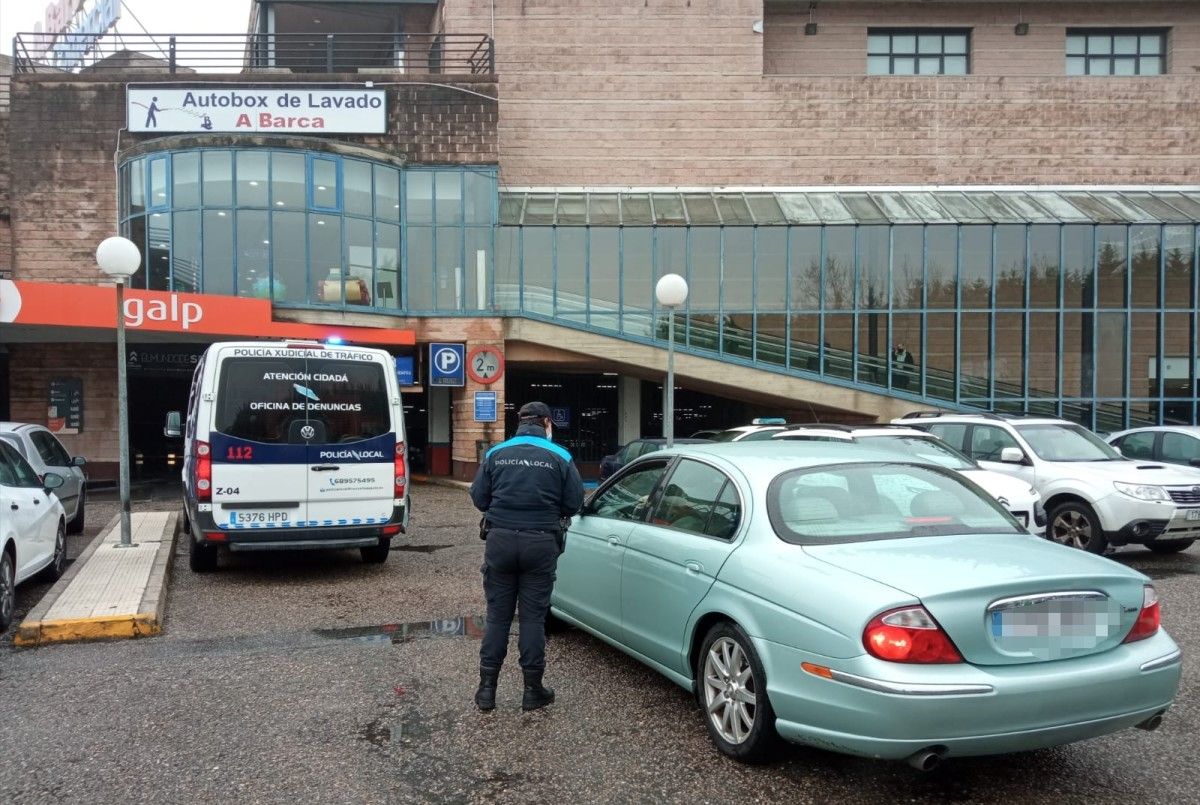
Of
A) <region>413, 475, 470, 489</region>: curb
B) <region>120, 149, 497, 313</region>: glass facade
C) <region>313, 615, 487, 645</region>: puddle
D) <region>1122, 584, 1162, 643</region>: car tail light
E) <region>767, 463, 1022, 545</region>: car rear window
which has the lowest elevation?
<region>413, 475, 470, 489</region>: curb

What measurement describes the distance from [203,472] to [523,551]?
4.81 meters

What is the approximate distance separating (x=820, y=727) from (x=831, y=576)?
610 mm

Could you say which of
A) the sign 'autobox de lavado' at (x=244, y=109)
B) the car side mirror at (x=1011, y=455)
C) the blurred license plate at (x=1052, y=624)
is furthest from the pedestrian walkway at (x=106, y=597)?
the sign 'autobox de lavado' at (x=244, y=109)

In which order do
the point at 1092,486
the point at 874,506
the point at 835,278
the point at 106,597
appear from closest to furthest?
the point at 874,506 → the point at 106,597 → the point at 1092,486 → the point at 835,278

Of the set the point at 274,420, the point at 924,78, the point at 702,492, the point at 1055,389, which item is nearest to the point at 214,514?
the point at 274,420

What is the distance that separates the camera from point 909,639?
346 cm

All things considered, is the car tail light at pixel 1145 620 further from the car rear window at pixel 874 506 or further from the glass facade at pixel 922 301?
the glass facade at pixel 922 301

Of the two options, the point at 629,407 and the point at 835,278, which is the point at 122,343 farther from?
the point at 835,278

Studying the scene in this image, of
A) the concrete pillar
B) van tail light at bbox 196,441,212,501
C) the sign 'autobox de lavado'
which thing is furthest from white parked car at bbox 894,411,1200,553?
the sign 'autobox de lavado'

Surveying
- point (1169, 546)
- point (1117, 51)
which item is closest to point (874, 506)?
point (1169, 546)

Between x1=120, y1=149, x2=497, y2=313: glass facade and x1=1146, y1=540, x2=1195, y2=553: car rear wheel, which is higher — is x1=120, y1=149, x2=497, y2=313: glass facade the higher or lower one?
the higher one

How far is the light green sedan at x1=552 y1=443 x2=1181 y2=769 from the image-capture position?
3441 mm

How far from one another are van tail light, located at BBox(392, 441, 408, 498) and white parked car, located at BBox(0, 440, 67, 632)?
310 cm

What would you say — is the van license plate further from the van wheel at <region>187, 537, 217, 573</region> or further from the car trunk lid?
the car trunk lid
